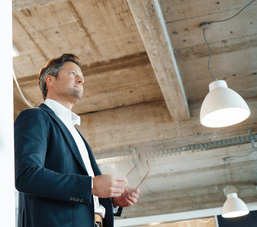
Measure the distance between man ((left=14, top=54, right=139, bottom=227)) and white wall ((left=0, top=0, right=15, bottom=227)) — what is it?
2.07 feet

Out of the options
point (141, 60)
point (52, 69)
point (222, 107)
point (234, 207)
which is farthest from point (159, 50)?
point (234, 207)

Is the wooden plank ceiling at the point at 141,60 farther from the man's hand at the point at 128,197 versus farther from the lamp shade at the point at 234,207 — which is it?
the lamp shade at the point at 234,207

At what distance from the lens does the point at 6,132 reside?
30 centimetres

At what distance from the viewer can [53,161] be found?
1044 millimetres

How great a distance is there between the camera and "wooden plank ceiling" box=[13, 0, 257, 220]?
292 centimetres

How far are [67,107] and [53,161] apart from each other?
1.51ft

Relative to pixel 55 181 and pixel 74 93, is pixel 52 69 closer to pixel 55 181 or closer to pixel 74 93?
pixel 74 93

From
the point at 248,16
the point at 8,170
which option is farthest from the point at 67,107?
the point at 248,16

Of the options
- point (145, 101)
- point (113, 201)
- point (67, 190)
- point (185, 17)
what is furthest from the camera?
point (145, 101)

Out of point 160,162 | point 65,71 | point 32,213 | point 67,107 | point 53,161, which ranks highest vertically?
point 160,162

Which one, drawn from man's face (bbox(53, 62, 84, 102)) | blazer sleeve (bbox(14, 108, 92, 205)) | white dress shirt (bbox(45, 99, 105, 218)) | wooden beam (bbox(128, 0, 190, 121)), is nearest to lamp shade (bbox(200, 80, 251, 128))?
wooden beam (bbox(128, 0, 190, 121))

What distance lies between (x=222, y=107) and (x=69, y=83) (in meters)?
1.35

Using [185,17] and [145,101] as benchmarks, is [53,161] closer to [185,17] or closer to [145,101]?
[185,17]

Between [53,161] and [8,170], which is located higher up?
[53,161]
